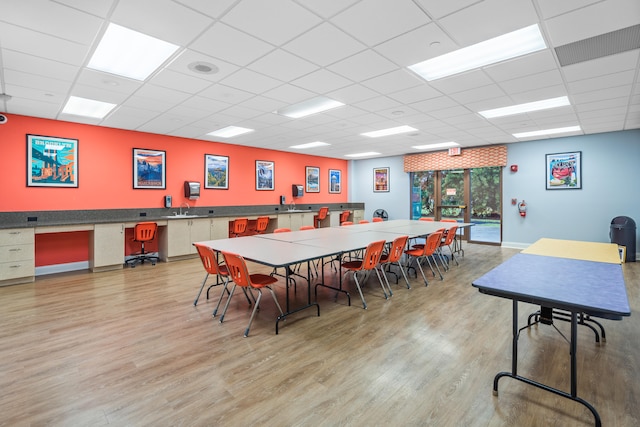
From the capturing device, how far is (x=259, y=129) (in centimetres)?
626

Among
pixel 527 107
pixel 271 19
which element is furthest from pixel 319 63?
pixel 527 107

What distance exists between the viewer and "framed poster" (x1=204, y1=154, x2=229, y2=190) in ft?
24.6

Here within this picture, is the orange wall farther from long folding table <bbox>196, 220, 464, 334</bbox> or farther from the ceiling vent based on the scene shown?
the ceiling vent

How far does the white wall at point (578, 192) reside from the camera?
6.44 meters

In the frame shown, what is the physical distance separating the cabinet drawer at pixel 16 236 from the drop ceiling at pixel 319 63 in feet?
6.21

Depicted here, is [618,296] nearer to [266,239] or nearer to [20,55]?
[266,239]

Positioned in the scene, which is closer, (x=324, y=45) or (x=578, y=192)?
(x=324, y=45)

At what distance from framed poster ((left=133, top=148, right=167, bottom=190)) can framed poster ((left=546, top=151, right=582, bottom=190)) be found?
29.7 feet

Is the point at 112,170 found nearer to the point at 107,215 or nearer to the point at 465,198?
the point at 107,215

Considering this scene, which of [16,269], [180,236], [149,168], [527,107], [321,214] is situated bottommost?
[16,269]

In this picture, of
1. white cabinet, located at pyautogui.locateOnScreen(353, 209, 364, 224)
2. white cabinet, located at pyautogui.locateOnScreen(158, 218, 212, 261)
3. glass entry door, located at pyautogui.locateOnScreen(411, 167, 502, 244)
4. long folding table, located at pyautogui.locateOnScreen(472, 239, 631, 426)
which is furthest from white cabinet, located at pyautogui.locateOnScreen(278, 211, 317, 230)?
long folding table, located at pyautogui.locateOnScreen(472, 239, 631, 426)

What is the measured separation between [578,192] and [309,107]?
659 centimetres

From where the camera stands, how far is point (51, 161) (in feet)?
17.7

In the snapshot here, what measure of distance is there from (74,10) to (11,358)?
2.87 metres
